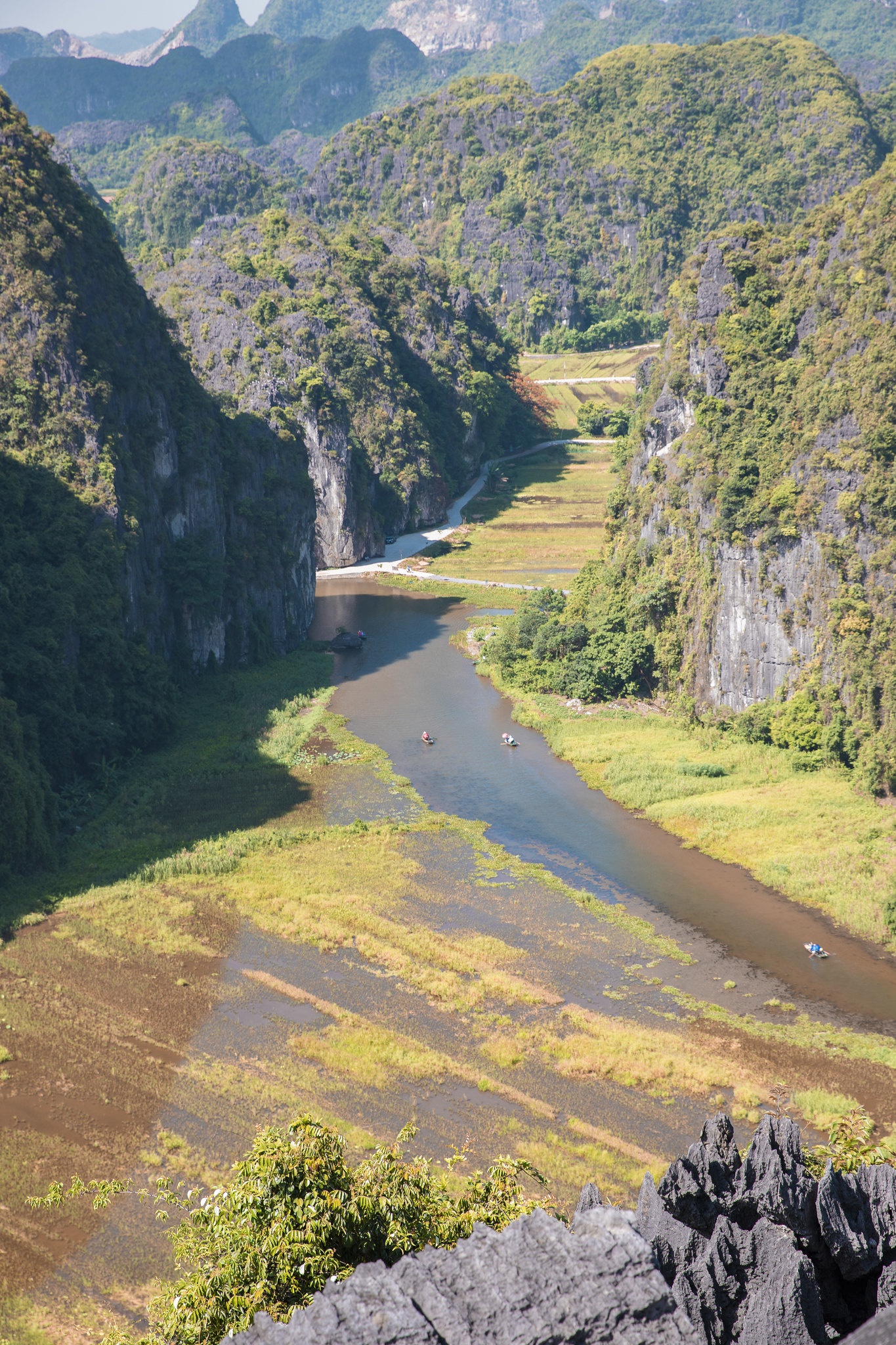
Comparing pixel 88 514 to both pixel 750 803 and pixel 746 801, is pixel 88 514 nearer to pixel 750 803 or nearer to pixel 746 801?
pixel 746 801

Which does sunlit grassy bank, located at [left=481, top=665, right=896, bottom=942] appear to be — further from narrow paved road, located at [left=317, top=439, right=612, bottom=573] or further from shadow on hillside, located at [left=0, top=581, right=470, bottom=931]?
narrow paved road, located at [left=317, top=439, right=612, bottom=573]

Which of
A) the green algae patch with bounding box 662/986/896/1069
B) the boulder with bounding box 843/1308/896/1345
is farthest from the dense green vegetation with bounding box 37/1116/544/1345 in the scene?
the green algae patch with bounding box 662/986/896/1069

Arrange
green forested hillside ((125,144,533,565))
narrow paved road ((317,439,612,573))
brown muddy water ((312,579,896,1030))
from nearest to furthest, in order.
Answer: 1. brown muddy water ((312,579,896,1030))
2. green forested hillside ((125,144,533,565))
3. narrow paved road ((317,439,612,573))

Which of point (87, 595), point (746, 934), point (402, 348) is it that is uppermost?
point (402, 348)

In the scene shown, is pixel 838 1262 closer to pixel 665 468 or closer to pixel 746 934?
pixel 746 934

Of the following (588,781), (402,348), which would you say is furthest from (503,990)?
(402,348)

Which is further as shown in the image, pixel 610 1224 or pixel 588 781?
pixel 588 781
